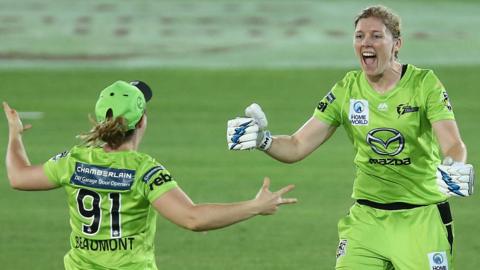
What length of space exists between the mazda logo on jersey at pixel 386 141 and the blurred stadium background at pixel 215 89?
330cm

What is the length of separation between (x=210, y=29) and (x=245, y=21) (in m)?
1.23

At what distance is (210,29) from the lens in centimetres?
2589

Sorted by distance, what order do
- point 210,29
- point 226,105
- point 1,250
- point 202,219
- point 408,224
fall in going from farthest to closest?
point 210,29
point 226,105
point 1,250
point 408,224
point 202,219

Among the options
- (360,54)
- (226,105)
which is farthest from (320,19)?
(360,54)

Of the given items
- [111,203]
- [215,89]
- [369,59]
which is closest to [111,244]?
[111,203]

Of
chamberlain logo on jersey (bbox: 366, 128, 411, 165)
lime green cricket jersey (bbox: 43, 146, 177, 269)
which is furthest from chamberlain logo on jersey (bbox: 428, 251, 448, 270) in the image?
lime green cricket jersey (bbox: 43, 146, 177, 269)

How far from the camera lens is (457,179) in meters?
6.58

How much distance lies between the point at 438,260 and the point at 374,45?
1369mm

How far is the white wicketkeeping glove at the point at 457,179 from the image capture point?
658 cm

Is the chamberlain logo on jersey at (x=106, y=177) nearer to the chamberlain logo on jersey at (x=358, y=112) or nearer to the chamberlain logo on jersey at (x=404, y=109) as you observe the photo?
the chamberlain logo on jersey at (x=358, y=112)

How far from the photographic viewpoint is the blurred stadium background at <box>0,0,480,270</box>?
1131 centimetres

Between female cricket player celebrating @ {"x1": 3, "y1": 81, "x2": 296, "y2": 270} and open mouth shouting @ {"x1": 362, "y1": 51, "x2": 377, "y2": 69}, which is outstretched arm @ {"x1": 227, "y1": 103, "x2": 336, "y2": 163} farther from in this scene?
female cricket player celebrating @ {"x1": 3, "y1": 81, "x2": 296, "y2": 270}

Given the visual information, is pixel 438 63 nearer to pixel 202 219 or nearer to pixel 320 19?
pixel 320 19

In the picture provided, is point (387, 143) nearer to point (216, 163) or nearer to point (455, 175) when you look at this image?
point (455, 175)
